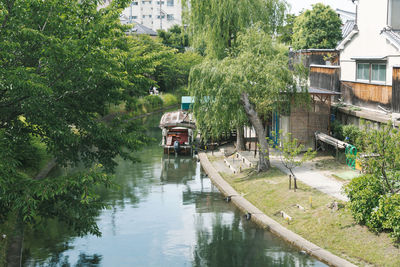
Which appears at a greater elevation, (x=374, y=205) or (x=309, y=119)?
(x=309, y=119)

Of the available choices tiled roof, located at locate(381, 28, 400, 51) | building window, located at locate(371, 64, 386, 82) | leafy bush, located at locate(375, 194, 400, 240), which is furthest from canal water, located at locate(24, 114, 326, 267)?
tiled roof, located at locate(381, 28, 400, 51)

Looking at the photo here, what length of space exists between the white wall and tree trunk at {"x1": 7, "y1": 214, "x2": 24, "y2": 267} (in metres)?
18.0

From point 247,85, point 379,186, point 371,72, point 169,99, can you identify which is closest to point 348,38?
point 371,72

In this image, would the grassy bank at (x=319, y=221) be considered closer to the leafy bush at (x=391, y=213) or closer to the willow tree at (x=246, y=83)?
the leafy bush at (x=391, y=213)

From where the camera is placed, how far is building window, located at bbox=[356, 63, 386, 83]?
24453mm

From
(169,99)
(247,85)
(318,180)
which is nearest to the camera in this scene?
(318,180)

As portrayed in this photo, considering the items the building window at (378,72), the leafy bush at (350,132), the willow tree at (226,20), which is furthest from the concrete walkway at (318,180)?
the building window at (378,72)

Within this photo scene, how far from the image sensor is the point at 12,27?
454 inches

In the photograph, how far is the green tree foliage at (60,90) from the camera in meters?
11.0

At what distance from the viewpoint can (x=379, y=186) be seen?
1457 centimetres

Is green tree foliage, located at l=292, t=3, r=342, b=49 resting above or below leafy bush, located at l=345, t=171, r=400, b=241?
above

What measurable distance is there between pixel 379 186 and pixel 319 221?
2.60 m

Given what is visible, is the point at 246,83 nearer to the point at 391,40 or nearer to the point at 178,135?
the point at 391,40

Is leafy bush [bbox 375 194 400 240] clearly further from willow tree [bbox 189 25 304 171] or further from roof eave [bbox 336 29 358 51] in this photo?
roof eave [bbox 336 29 358 51]
